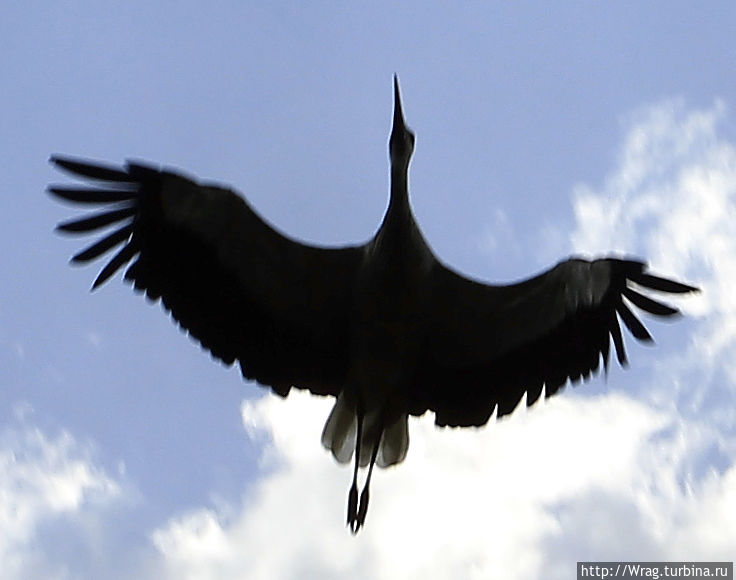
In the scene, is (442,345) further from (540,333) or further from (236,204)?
(236,204)

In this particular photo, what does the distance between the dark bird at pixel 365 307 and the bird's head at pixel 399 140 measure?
0.01m

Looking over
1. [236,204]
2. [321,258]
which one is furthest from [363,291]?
[236,204]

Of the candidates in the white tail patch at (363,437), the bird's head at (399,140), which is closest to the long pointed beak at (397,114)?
the bird's head at (399,140)

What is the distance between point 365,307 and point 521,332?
3.76ft

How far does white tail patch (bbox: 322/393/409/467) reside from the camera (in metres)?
9.30

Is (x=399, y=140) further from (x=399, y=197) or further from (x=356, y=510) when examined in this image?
(x=356, y=510)

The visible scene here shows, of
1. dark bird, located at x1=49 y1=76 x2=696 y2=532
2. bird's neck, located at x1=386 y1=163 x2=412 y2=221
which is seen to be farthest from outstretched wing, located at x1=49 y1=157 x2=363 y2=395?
bird's neck, located at x1=386 y1=163 x2=412 y2=221

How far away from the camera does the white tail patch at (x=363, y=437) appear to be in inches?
366

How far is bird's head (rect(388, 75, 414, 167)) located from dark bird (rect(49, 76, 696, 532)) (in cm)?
1

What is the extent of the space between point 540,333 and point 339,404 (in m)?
1.45

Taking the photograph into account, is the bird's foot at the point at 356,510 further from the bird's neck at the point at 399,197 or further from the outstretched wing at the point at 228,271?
the bird's neck at the point at 399,197

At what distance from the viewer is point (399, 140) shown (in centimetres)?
902

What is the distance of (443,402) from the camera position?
9266mm

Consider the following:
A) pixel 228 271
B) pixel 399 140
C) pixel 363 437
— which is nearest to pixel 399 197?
pixel 399 140
